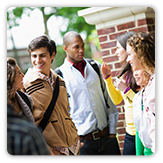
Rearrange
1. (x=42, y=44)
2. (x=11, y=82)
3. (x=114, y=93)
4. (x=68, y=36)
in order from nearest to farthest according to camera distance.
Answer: (x=11, y=82)
(x=42, y=44)
(x=68, y=36)
(x=114, y=93)

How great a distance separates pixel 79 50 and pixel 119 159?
2.09 feet

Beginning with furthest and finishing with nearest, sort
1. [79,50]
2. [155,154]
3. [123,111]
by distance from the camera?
[123,111]
[79,50]
[155,154]

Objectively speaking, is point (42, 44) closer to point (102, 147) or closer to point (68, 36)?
point (68, 36)

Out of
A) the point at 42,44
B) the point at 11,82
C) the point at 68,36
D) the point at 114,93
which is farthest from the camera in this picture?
the point at 114,93

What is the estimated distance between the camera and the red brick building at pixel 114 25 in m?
1.34

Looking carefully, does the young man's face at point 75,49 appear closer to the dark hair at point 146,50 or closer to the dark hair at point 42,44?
the dark hair at point 42,44

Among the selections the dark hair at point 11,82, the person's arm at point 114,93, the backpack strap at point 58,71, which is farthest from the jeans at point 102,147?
the dark hair at point 11,82

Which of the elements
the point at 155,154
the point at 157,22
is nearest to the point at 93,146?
the point at 155,154

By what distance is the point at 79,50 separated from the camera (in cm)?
132

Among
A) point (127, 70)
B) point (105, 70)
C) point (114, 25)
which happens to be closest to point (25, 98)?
point (105, 70)

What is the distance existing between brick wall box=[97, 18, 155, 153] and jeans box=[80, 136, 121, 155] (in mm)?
83

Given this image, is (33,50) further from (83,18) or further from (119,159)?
(119,159)

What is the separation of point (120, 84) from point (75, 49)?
0.34 meters

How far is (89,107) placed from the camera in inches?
55.0
